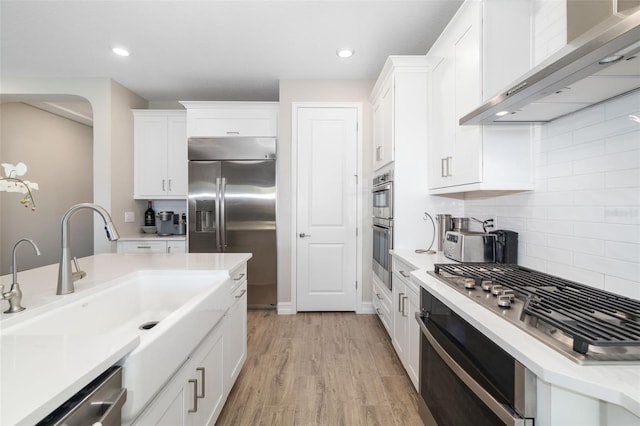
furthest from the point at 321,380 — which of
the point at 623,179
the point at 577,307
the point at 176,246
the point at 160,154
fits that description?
the point at 160,154

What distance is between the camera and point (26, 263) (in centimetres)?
406

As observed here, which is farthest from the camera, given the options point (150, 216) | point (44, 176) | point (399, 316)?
point (44, 176)

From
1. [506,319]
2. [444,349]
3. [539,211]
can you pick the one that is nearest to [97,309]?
[444,349]

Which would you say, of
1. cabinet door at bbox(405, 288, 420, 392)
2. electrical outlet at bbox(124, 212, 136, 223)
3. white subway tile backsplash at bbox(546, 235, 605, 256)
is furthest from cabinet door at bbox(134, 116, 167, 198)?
white subway tile backsplash at bbox(546, 235, 605, 256)

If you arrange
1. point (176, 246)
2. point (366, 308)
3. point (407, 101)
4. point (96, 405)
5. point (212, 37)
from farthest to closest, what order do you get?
1. point (176, 246)
2. point (366, 308)
3. point (212, 37)
4. point (407, 101)
5. point (96, 405)

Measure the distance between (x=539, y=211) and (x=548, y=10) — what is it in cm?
102

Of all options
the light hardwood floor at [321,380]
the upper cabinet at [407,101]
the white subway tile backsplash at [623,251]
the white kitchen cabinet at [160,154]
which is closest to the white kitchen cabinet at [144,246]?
the white kitchen cabinet at [160,154]

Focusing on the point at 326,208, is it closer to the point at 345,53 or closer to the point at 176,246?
the point at 345,53

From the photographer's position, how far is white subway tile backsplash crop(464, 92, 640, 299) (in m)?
→ 1.13

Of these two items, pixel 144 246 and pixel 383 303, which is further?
pixel 144 246

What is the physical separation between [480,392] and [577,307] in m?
0.45

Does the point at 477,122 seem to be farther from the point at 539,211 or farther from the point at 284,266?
the point at 284,266

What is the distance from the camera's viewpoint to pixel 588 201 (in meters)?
1.31

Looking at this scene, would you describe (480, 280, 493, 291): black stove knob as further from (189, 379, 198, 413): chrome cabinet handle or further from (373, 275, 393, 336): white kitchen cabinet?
(189, 379, 198, 413): chrome cabinet handle
